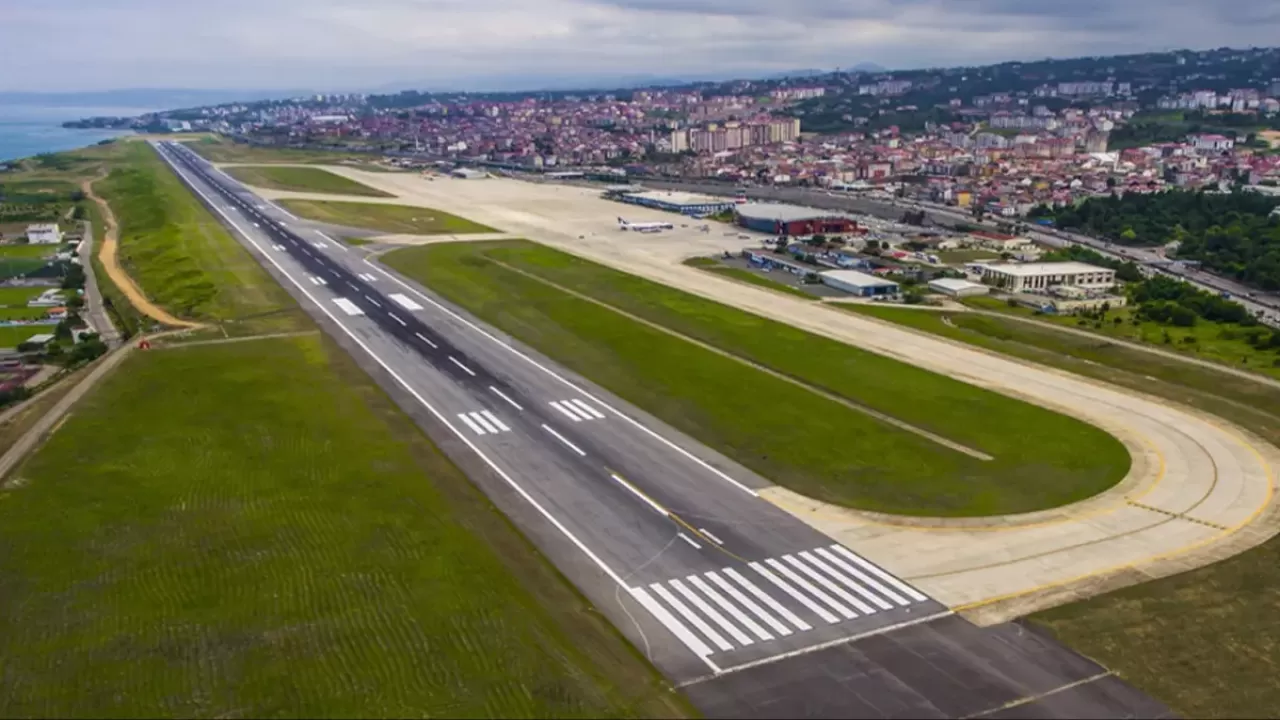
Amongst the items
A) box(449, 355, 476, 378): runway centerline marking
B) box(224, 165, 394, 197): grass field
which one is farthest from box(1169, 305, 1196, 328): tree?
box(224, 165, 394, 197): grass field

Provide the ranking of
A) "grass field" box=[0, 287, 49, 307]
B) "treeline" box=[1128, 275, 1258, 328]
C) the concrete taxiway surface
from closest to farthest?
the concrete taxiway surface < "treeline" box=[1128, 275, 1258, 328] < "grass field" box=[0, 287, 49, 307]

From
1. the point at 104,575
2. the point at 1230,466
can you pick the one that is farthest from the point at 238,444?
the point at 1230,466

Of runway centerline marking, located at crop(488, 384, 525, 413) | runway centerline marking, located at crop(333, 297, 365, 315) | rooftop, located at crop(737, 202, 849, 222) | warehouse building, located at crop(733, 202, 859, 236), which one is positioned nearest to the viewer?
runway centerline marking, located at crop(488, 384, 525, 413)

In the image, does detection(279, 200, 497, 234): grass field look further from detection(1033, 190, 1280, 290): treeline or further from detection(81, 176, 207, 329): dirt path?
detection(1033, 190, 1280, 290): treeline

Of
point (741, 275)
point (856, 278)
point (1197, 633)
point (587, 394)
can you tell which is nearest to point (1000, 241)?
point (856, 278)

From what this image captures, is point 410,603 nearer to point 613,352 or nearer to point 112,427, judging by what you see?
point 112,427

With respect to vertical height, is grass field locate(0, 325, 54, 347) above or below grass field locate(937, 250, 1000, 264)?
below

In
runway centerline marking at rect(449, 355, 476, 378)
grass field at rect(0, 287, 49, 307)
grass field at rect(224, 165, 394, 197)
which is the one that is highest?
grass field at rect(224, 165, 394, 197)
